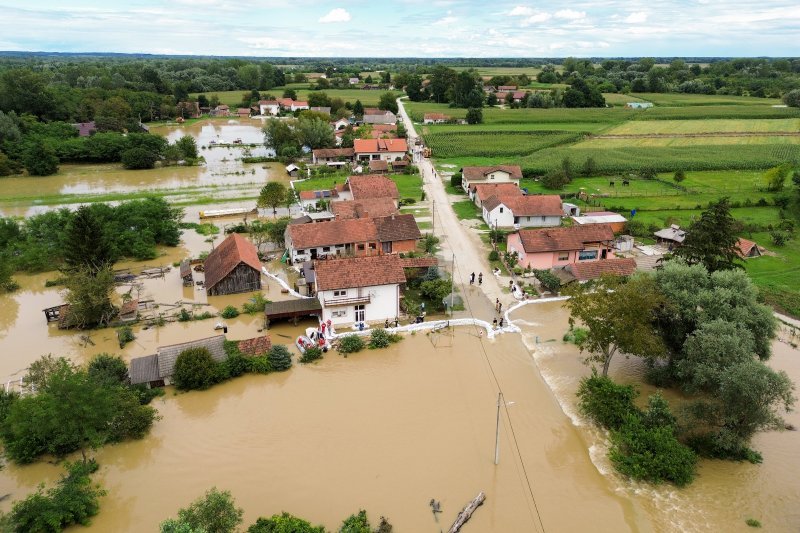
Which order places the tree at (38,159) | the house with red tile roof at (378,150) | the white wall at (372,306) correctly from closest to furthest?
1. the white wall at (372,306)
2. the tree at (38,159)
3. the house with red tile roof at (378,150)

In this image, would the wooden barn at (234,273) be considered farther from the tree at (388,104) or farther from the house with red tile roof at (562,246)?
the tree at (388,104)

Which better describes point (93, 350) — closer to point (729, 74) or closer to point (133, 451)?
point (133, 451)

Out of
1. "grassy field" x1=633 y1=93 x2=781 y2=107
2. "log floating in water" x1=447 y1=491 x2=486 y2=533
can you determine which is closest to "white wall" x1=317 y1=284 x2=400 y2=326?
"log floating in water" x1=447 y1=491 x2=486 y2=533

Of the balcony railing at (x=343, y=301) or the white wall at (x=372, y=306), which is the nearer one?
the balcony railing at (x=343, y=301)

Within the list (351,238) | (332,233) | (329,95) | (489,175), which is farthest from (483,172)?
(329,95)

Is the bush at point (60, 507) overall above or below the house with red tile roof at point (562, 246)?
below

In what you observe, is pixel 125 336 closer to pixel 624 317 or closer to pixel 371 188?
pixel 624 317

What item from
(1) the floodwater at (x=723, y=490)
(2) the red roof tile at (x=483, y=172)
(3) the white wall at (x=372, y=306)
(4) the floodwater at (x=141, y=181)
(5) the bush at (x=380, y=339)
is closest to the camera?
(1) the floodwater at (x=723, y=490)

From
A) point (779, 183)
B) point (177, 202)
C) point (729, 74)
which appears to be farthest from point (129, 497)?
point (729, 74)

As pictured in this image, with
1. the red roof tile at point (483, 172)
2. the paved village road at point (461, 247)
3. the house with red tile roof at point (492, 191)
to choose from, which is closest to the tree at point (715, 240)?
the paved village road at point (461, 247)
